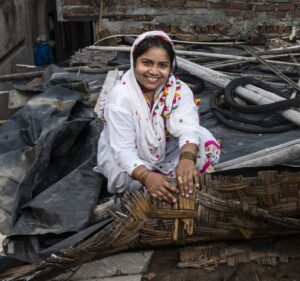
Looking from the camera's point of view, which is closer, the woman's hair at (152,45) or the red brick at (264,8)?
the woman's hair at (152,45)

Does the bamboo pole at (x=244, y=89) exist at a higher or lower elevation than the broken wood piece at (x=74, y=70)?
higher

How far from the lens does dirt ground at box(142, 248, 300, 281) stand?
222cm

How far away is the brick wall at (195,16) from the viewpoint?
577 centimetres

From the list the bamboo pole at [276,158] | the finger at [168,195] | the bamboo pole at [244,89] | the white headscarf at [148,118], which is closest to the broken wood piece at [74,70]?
the bamboo pole at [244,89]

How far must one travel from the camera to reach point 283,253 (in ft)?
7.61

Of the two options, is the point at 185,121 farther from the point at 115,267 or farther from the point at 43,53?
the point at 43,53

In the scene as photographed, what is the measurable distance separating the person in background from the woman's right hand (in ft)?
23.4

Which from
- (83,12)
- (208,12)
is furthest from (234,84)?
(83,12)

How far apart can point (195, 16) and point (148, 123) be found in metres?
3.75

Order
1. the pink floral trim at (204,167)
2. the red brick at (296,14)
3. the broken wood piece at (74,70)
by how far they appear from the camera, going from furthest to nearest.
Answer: the red brick at (296,14)
the broken wood piece at (74,70)
the pink floral trim at (204,167)

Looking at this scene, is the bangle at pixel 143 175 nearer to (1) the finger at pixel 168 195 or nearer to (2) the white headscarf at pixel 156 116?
(1) the finger at pixel 168 195

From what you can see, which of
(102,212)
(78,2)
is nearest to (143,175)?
(102,212)

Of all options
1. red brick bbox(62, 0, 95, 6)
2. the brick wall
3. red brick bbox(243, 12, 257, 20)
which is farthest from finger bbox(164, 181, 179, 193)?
red brick bbox(243, 12, 257, 20)

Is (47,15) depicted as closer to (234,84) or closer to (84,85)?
(84,85)
